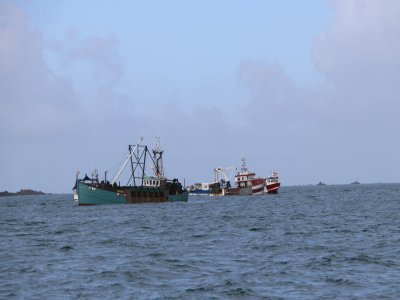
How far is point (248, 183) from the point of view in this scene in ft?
495

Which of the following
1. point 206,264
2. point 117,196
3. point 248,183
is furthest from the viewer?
point 248,183

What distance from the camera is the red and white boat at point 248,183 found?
15012 cm

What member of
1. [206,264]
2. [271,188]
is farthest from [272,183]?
[206,264]

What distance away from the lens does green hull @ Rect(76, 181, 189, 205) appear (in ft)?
336

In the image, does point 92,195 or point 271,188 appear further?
point 271,188

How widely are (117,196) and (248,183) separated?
51.4 m

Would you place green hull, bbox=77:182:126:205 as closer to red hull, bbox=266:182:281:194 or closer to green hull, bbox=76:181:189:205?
green hull, bbox=76:181:189:205

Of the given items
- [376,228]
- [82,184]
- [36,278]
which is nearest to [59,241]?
[36,278]

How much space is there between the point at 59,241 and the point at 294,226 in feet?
63.9

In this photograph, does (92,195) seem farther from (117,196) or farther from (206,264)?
(206,264)

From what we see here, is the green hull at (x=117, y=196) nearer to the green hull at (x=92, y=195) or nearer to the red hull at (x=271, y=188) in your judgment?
the green hull at (x=92, y=195)

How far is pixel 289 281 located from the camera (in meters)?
25.1

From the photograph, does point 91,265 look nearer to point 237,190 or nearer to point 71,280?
point 71,280

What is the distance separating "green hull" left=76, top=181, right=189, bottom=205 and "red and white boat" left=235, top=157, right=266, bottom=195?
36.0 metres
